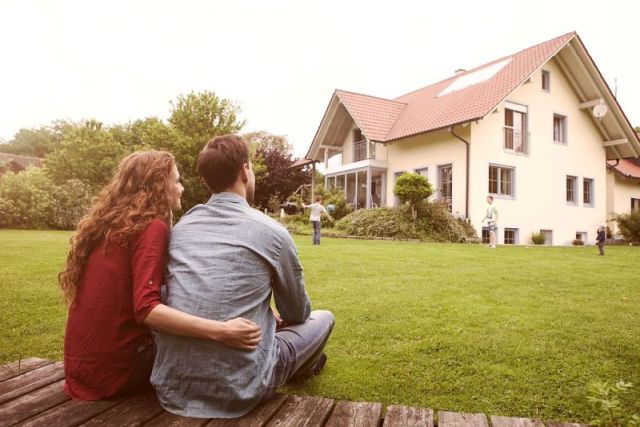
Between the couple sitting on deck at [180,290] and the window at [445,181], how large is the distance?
59.8ft

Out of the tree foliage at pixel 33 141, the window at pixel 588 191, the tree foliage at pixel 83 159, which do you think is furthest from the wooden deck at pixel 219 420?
the tree foliage at pixel 33 141

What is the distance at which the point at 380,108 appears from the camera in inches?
936

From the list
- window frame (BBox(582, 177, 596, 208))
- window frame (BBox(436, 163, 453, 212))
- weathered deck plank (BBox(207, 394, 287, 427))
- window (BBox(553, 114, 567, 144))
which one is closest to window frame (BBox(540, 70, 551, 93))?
window (BBox(553, 114, 567, 144))

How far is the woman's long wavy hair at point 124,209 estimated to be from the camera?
6.59ft

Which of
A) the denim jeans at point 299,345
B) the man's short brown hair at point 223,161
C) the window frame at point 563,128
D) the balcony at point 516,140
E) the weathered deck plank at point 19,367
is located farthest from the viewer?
the window frame at point 563,128

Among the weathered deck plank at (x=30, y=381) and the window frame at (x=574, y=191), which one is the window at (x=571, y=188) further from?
the weathered deck plank at (x=30, y=381)

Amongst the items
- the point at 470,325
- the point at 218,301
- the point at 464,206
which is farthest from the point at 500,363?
the point at 464,206

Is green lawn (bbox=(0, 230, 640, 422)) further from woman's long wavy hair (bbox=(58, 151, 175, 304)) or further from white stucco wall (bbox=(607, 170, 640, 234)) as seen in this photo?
white stucco wall (bbox=(607, 170, 640, 234))

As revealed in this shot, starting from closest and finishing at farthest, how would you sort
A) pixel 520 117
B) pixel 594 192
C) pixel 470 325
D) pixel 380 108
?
pixel 470 325 < pixel 520 117 < pixel 594 192 < pixel 380 108

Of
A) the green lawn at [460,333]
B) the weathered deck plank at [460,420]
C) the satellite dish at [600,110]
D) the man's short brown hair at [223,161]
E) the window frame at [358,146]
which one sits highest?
the satellite dish at [600,110]

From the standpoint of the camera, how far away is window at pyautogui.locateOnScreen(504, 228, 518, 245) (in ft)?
63.1

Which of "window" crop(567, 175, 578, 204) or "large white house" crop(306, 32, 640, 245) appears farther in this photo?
"window" crop(567, 175, 578, 204)

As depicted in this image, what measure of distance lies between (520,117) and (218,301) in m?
20.8

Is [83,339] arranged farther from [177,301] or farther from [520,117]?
[520,117]
